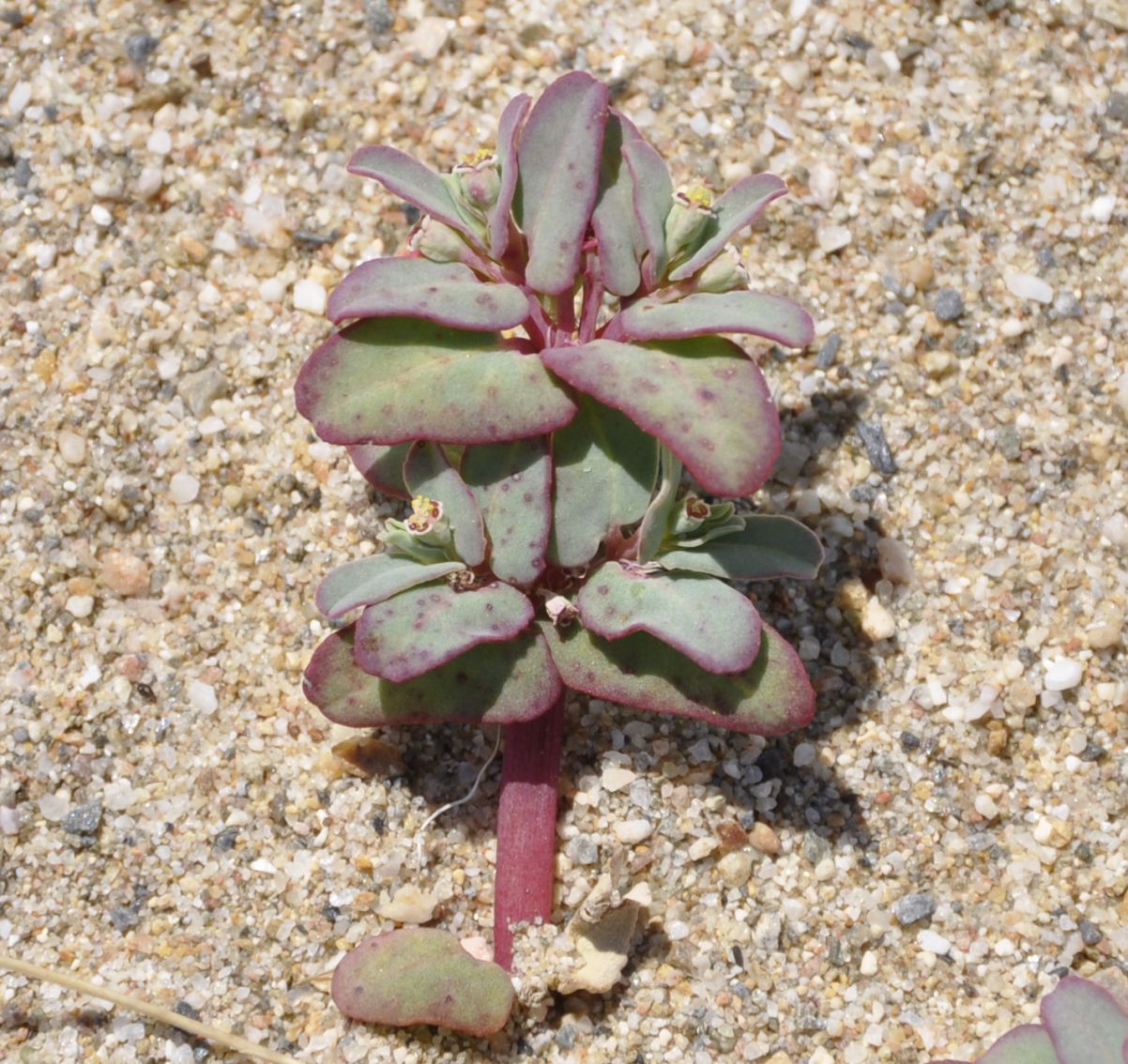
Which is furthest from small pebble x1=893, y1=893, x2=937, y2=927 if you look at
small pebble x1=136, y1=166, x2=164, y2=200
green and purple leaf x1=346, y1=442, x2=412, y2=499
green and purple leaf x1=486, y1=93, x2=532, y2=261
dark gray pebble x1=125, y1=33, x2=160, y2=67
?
dark gray pebble x1=125, y1=33, x2=160, y2=67

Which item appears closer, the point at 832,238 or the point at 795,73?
the point at 832,238

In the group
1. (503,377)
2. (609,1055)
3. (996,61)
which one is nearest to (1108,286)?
(996,61)

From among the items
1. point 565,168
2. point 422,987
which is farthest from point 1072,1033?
point 565,168

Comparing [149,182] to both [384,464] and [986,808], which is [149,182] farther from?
[986,808]

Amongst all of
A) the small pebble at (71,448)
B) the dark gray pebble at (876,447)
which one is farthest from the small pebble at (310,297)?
the dark gray pebble at (876,447)

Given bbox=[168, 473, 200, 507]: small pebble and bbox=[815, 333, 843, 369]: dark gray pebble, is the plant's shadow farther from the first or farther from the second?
bbox=[168, 473, 200, 507]: small pebble

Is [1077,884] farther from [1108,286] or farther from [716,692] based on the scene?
[1108,286]
